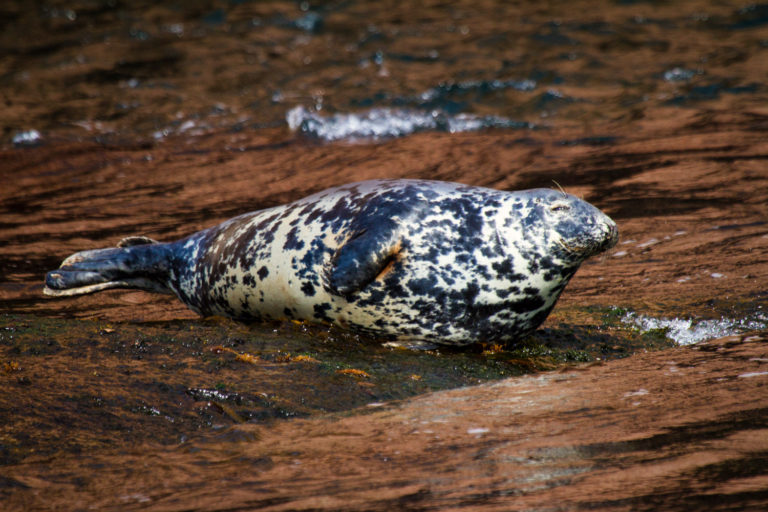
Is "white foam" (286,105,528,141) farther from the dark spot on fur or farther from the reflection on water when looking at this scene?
the dark spot on fur

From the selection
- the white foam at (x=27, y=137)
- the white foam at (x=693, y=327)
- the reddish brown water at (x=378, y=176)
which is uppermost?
the white foam at (x=27, y=137)

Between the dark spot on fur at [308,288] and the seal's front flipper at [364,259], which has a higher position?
the seal's front flipper at [364,259]

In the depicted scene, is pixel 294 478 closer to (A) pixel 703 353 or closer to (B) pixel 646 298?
(A) pixel 703 353

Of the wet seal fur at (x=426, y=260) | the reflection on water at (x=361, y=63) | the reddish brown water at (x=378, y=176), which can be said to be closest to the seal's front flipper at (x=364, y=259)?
the wet seal fur at (x=426, y=260)

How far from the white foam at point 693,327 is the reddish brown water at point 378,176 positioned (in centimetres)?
7

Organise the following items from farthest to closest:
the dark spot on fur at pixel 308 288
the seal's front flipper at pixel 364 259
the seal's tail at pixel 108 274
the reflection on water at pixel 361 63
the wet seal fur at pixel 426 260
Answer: the reflection on water at pixel 361 63 < the seal's tail at pixel 108 274 < the dark spot on fur at pixel 308 288 < the wet seal fur at pixel 426 260 < the seal's front flipper at pixel 364 259

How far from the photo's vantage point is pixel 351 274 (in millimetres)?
4812

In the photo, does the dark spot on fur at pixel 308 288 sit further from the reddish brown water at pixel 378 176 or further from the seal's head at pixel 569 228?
the seal's head at pixel 569 228

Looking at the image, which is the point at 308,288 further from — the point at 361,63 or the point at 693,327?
the point at 361,63

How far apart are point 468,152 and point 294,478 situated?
8717 mm

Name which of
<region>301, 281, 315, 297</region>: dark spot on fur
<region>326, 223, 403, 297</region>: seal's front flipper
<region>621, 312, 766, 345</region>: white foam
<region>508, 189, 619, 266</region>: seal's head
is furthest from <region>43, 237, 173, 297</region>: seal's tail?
<region>621, 312, 766, 345</region>: white foam

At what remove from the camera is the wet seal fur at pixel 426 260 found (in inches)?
194

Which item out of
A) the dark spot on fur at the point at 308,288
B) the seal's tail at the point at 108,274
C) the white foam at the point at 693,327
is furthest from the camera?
the seal's tail at the point at 108,274

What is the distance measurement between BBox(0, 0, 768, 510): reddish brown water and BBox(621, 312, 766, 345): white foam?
2.6 inches
